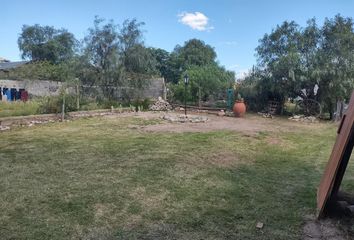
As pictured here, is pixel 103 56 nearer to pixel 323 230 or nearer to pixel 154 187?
pixel 154 187

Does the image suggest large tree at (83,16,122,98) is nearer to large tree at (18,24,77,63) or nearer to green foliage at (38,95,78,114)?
green foliage at (38,95,78,114)

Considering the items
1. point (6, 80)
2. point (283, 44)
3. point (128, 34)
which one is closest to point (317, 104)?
point (283, 44)

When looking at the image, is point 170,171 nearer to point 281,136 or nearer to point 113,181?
point 113,181

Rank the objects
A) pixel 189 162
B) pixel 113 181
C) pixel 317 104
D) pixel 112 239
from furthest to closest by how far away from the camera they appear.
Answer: pixel 317 104
pixel 189 162
pixel 113 181
pixel 112 239

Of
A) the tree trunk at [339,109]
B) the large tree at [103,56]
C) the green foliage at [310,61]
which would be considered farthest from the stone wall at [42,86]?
the tree trunk at [339,109]

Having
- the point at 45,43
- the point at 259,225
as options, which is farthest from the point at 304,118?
the point at 45,43

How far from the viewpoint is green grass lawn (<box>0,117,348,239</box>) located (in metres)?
3.31

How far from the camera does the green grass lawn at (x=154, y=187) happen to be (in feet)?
10.8

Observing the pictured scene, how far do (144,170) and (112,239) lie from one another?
2.20 m

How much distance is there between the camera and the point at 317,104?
14633mm

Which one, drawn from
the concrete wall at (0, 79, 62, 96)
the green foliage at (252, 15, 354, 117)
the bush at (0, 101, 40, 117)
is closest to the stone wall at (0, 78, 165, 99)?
the concrete wall at (0, 79, 62, 96)

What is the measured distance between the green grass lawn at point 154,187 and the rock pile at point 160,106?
815cm

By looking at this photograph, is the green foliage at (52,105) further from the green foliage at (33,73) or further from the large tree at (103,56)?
the green foliage at (33,73)

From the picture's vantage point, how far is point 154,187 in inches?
176
